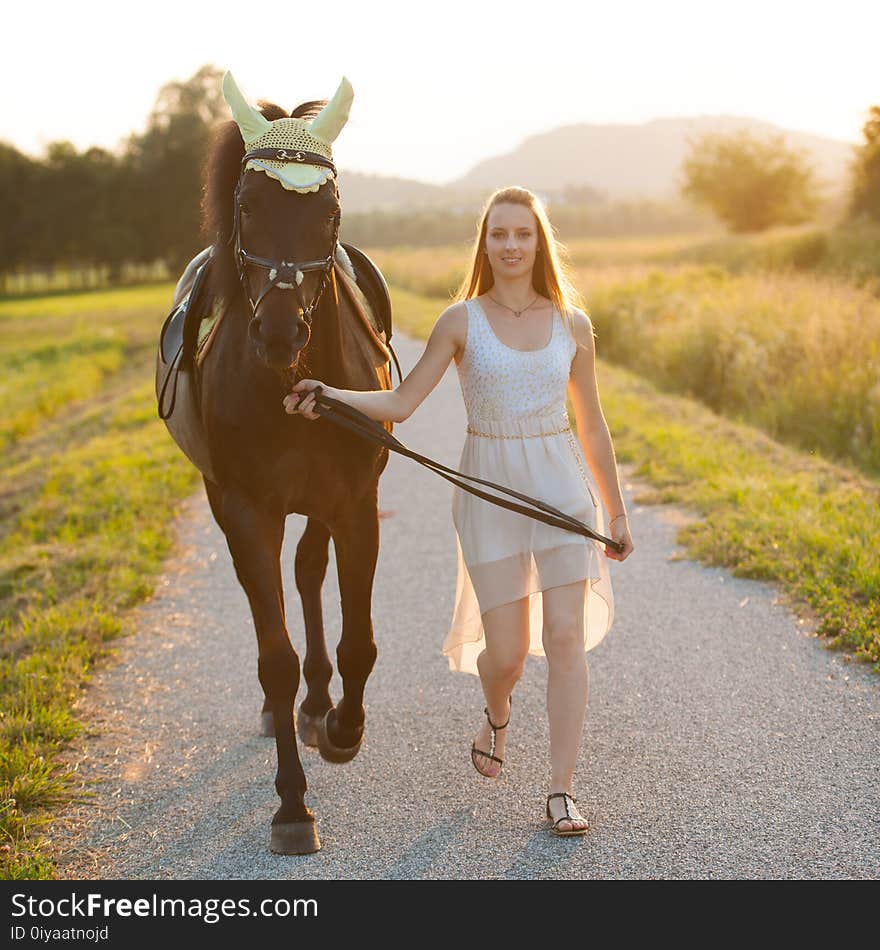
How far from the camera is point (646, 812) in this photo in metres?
3.66

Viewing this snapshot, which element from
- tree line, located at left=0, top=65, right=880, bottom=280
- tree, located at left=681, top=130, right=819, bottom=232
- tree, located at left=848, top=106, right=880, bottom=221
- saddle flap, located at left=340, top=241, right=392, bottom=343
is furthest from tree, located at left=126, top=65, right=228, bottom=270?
saddle flap, located at left=340, top=241, right=392, bottom=343

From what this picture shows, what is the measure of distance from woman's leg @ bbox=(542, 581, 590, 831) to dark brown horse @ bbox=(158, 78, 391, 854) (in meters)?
0.81

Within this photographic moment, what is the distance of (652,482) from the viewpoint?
8945 mm

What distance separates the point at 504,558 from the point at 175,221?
60.3m

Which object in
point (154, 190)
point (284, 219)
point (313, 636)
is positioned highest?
point (154, 190)

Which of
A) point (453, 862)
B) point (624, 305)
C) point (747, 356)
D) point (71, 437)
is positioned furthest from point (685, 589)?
point (624, 305)

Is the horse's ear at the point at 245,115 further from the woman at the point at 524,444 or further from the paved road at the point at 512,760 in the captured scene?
the paved road at the point at 512,760

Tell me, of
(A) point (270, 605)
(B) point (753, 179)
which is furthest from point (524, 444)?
(B) point (753, 179)

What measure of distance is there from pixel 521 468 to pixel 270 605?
3.50 feet

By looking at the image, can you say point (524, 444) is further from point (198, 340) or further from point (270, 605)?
point (198, 340)

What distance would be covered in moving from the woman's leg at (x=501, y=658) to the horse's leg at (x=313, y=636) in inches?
36.1

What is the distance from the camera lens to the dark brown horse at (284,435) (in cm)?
329

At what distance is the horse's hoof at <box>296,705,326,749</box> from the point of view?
458 cm

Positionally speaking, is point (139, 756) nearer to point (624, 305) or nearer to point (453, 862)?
point (453, 862)
